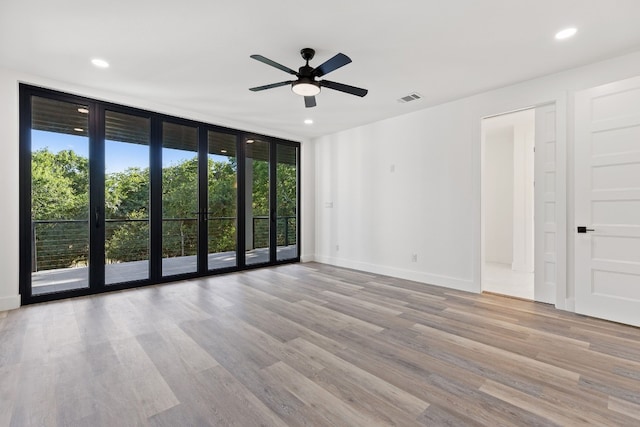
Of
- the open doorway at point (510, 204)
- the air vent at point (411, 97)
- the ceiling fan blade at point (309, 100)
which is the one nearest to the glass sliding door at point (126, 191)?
the ceiling fan blade at point (309, 100)

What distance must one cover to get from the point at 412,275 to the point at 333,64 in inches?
140

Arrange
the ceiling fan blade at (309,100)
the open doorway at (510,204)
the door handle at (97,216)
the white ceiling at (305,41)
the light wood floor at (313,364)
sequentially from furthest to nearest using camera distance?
the open doorway at (510,204) < the door handle at (97,216) < the ceiling fan blade at (309,100) < the white ceiling at (305,41) < the light wood floor at (313,364)

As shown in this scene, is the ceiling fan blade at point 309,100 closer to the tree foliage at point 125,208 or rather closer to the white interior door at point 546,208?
the tree foliage at point 125,208

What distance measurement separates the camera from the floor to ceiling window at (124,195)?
3.68 m

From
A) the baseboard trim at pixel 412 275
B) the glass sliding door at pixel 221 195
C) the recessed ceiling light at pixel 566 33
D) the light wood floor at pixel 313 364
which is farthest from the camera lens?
the glass sliding door at pixel 221 195

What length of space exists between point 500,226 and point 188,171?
21.4 ft

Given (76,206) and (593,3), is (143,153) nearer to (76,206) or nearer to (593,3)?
(76,206)

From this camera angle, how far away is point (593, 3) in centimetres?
222

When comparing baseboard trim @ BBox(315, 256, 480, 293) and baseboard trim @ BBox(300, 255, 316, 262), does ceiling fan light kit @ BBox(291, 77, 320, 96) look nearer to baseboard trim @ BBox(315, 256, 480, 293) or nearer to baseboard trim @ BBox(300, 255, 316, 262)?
baseboard trim @ BBox(315, 256, 480, 293)

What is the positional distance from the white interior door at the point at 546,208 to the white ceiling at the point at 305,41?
2.19 ft

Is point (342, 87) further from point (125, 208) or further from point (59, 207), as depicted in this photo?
point (59, 207)

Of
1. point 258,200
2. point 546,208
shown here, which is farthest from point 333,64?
point 258,200

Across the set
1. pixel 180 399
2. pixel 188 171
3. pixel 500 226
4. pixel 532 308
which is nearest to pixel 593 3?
pixel 532 308

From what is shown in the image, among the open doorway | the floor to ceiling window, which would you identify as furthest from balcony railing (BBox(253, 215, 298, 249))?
the open doorway
